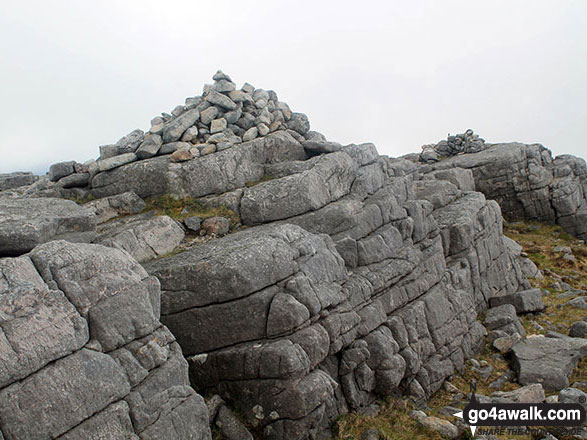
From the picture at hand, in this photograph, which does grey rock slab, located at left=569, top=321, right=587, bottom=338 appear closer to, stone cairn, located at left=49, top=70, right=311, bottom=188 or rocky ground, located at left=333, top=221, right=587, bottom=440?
rocky ground, located at left=333, top=221, right=587, bottom=440

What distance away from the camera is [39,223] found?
51.4ft

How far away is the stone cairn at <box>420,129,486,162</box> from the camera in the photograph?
58.8 metres

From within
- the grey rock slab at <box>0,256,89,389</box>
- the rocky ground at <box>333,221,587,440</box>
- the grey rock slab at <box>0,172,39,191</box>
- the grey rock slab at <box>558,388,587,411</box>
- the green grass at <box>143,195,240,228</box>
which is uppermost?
the grey rock slab at <box>0,172,39,191</box>

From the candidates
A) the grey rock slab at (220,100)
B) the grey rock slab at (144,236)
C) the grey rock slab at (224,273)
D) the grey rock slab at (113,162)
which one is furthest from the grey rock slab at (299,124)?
the grey rock slab at (224,273)

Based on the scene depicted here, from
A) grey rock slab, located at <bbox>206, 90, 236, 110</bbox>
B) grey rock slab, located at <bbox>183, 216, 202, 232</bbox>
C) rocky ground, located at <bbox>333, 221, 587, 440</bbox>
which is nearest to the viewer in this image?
rocky ground, located at <bbox>333, 221, 587, 440</bbox>

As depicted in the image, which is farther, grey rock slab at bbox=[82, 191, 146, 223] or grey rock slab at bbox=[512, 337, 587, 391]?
grey rock slab at bbox=[82, 191, 146, 223]

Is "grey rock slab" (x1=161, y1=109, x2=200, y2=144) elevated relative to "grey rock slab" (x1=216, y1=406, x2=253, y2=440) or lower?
elevated

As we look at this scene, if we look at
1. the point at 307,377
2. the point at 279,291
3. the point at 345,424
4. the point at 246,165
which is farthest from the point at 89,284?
the point at 246,165

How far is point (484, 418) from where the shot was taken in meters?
18.0

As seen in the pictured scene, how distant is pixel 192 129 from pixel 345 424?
16344 mm

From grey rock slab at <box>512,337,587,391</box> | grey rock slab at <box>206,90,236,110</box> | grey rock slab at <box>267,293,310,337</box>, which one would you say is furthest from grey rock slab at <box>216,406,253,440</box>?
grey rock slab at <box>206,90,236,110</box>

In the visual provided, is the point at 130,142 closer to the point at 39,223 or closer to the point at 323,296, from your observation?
the point at 39,223

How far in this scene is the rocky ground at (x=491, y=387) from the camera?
55.6 feet

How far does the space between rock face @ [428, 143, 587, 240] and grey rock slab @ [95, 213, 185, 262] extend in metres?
39.0
